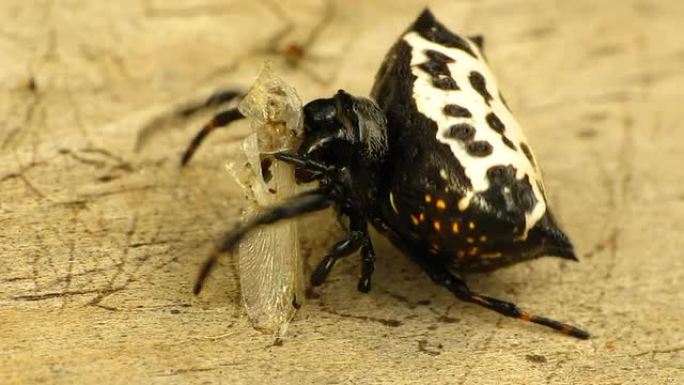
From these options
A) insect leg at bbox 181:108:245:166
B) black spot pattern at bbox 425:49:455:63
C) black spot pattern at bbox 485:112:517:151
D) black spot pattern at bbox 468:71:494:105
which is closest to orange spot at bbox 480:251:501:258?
black spot pattern at bbox 485:112:517:151

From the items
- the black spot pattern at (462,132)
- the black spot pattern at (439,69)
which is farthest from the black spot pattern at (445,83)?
the black spot pattern at (462,132)

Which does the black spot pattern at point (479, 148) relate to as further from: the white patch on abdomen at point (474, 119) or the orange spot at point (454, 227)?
the orange spot at point (454, 227)

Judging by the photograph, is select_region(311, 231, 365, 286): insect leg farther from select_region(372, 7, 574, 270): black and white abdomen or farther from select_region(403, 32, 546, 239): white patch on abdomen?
select_region(403, 32, 546, 239): white patch on abdomen

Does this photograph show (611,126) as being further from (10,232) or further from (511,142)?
(10,232)

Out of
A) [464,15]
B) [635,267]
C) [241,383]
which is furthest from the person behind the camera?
[464,15]

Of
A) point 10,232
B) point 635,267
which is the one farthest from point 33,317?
point 635,267

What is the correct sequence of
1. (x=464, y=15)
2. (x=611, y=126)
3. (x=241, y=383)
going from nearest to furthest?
(x=241, y=383) < (x=611, y=126) < (x=464, y=15)
